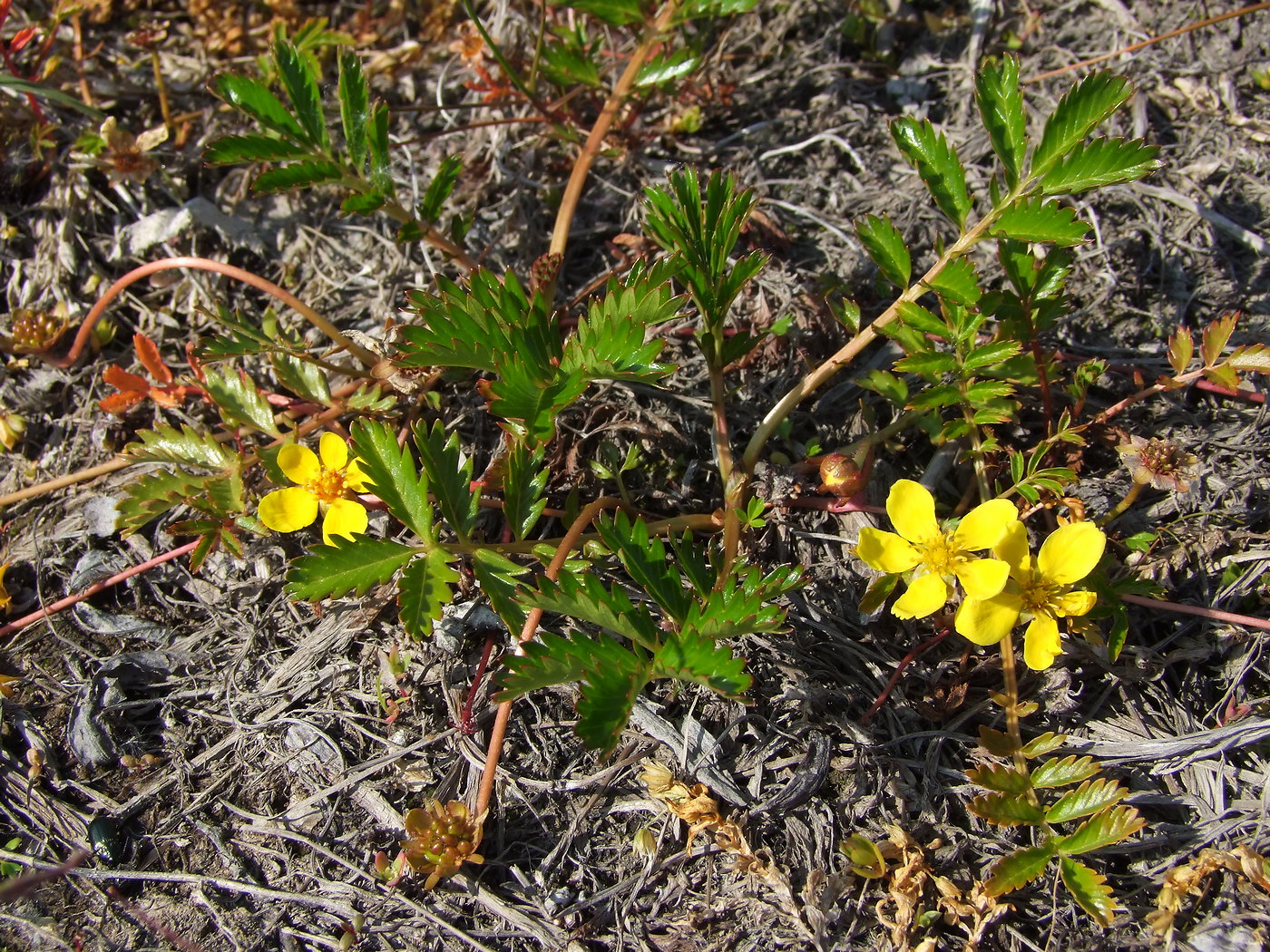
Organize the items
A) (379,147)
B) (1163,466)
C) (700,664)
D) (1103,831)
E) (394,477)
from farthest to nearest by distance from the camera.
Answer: (379,147), (1163,466), (394,477), (1103,831), (700,664)

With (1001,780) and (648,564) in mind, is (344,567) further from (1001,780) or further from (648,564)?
(1001,780)

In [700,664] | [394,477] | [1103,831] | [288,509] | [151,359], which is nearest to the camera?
[700,664]

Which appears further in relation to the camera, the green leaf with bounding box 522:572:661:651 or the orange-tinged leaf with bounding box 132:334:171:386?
the orange-tinged leaf with bounding box 132:334:171:386

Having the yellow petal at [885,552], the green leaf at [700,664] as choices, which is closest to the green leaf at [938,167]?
the yellow petal at [885,552]

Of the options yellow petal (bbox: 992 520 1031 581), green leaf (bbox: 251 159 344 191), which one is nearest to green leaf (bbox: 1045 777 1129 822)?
yellow petal (bbox: 992 520 1031 581)

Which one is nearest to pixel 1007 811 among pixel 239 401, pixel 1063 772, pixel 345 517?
pixel 1063 772

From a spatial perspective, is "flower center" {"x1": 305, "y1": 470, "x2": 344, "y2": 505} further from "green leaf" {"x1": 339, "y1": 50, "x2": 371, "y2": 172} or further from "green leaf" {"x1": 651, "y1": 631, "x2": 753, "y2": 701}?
"green leaf" {"x1": 651, "y1": 631, "x2": 753, "y2": 701}
